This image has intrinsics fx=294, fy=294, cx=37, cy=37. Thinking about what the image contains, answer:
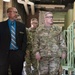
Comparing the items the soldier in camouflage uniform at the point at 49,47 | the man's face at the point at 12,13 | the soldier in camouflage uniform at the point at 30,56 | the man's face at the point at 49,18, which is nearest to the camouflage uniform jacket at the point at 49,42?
the soldier in camouflage uniform at the point at 49,47

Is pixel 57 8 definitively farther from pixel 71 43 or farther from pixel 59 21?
pixel 71 43

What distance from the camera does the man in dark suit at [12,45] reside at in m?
4.72

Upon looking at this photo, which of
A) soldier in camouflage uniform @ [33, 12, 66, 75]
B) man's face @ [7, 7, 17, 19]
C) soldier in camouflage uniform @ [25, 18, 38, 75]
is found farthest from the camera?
soldier in camouflage uniform @ [25, 18, 38, 75]

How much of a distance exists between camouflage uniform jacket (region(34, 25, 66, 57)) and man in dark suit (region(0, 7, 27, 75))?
10.7 inches

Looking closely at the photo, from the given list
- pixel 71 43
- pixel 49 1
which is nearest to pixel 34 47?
pixel 71 43

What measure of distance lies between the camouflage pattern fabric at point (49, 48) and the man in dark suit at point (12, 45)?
27cm

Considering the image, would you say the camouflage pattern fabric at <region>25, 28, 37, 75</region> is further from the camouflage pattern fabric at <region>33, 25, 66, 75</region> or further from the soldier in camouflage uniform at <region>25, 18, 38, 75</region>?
the camouflage pattern fabric at <region>33, 25, 66, 75</region>

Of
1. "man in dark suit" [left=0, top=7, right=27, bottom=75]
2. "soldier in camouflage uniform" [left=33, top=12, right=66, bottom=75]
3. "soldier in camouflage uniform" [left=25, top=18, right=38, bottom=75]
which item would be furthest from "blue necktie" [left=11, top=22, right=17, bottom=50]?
"soldier in camouflage uniform" [left=25, top=18, right=38, bottom=75]

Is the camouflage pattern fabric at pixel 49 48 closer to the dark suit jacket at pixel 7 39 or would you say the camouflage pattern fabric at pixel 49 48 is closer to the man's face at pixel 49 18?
the man's face at pixel 49 18

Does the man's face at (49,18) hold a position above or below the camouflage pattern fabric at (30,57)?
above

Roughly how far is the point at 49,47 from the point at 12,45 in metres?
0.60

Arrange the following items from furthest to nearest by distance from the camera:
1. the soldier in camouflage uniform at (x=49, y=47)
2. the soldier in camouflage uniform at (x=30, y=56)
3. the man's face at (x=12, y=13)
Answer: the soldier in camouflage uniform at (x=30, y=56) < the man's face at (x=12, y=13) < the soldier in camouflage uniform at (x=49, y=47)

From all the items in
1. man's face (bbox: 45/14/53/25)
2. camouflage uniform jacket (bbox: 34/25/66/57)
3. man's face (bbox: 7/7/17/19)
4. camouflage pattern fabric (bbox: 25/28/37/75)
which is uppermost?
man's face (bbox: 7/7/17/19)

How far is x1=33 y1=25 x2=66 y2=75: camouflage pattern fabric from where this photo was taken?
4719 mm
